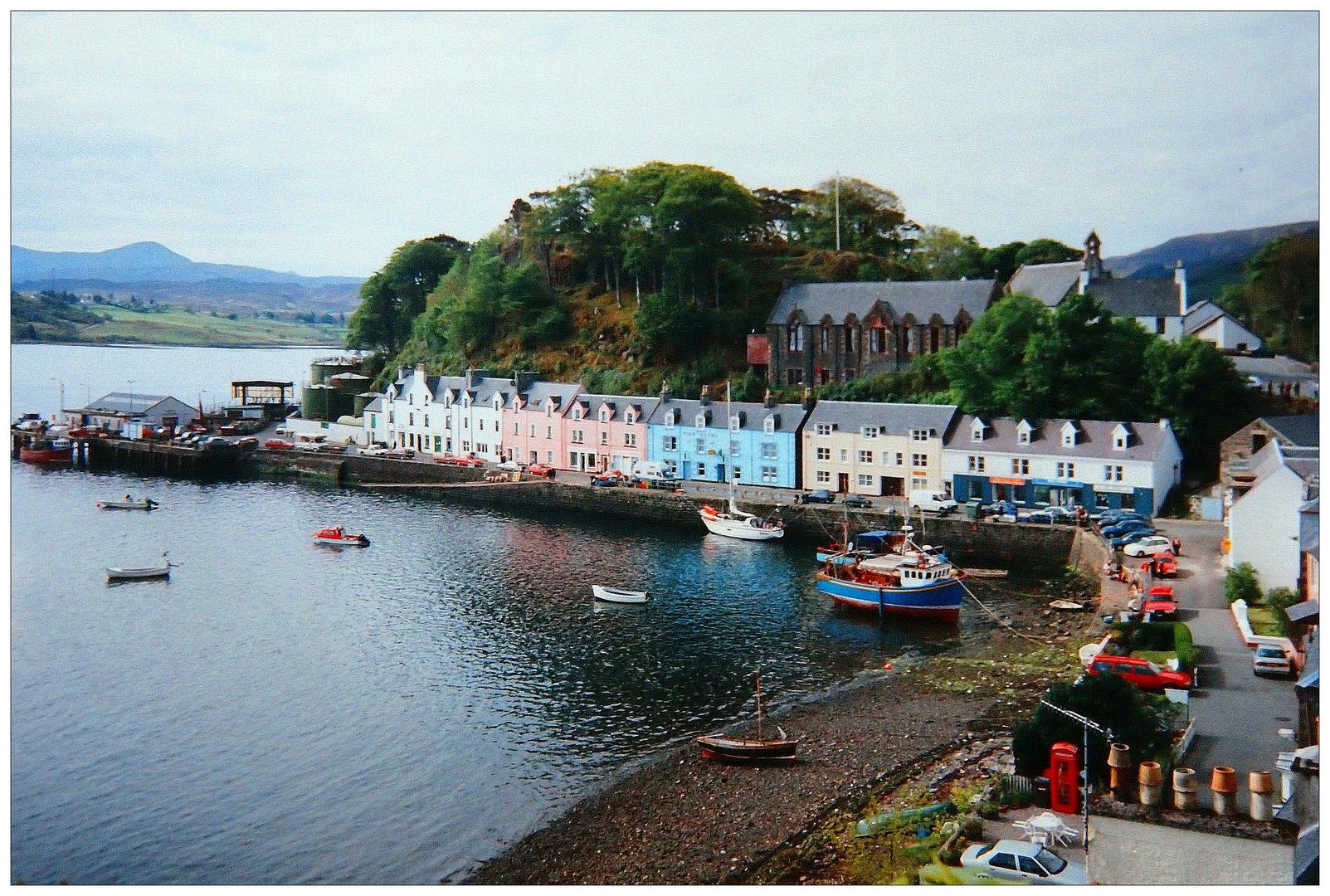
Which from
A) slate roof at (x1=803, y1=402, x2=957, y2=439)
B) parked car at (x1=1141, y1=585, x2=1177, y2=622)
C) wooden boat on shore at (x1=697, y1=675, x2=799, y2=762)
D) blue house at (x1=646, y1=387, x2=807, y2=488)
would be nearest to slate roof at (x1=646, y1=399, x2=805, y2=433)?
blue house at (x1=646, y1=387, x2=807, y2=488)

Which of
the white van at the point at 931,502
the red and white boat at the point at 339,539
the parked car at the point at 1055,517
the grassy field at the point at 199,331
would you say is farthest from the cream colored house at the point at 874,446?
the grassy field at the point at 199,331

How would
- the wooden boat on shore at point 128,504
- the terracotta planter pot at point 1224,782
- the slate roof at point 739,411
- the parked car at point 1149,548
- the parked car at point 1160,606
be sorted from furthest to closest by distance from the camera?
the wooden boat on shore at point 128,504
the slate roof at point 739,411
the parked car at point 1149,548
the parked car at point 1160,606
the terracotta planter pot at point 1224,782

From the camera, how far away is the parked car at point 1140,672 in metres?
16.1

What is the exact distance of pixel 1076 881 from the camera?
10.8 m

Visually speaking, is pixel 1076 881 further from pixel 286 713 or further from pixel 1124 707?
pixel 286 713

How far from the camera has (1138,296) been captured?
3422cm

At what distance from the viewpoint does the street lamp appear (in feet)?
36.9

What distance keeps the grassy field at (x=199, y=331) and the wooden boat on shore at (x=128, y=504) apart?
928 centimetres

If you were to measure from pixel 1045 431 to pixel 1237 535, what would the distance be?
8423 millimetres

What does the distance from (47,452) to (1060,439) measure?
37465mm

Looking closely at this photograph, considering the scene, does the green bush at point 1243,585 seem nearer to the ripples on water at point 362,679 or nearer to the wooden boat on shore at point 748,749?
the ripples on water at point 362,679

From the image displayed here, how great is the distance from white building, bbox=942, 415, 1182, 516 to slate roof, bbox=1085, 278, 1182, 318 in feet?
18.8

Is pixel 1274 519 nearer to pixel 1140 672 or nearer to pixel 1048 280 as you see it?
pixel 1140 672

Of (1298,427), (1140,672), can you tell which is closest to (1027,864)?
(1140,672)
